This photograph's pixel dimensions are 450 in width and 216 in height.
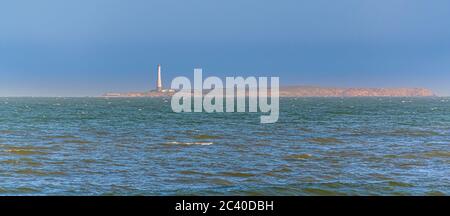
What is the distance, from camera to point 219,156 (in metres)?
30.4

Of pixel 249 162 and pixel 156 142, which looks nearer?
pixel 249 162

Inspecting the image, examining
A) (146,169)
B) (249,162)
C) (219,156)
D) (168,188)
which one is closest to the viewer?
(168,188)

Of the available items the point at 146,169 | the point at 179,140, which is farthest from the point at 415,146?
the point at 146,169

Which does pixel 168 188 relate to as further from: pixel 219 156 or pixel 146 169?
pixel 219 156
